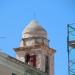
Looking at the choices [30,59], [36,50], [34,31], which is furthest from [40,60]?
[34,31]

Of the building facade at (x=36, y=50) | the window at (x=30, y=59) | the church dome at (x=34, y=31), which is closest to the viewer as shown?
the building facade at (x=36, y=50)

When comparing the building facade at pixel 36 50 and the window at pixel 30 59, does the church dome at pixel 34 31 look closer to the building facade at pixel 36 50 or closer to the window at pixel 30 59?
the building facade at pixel 36 50

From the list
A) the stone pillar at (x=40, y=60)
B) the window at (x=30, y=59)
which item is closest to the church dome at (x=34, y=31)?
the window at (x=30, y=59)

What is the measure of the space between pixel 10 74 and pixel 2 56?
7.09ft

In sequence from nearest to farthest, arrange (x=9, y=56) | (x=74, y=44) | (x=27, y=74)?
(x=74, y=44), (x=9, y=56), (x=27, y=74)

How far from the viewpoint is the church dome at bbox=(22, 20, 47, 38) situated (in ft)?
177

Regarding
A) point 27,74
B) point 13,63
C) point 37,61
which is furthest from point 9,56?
point 37,61

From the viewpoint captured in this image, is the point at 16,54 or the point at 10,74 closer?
the point at 10,74

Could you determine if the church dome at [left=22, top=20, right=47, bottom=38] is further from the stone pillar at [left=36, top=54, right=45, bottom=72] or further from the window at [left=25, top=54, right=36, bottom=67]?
the stone pillar at [left=36, top=54, right=45, bottom=72]

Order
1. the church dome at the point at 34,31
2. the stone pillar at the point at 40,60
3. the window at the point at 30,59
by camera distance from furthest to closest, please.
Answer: the church dome at the point at 34,31
the window at the point at 30,59
the stone pillar at the point at 40,60

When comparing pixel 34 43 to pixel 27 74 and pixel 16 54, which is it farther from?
pixel 27 74

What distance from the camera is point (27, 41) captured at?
53.9 m

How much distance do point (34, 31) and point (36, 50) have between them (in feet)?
8.60

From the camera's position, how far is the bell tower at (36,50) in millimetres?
52312
